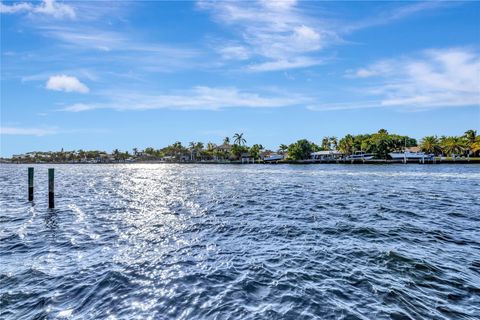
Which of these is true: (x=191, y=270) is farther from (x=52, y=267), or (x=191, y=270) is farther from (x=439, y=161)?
(x=439, y=161)

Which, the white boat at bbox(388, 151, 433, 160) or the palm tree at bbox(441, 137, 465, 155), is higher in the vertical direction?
the palm tree at bbox(441, 137, 465, 155)

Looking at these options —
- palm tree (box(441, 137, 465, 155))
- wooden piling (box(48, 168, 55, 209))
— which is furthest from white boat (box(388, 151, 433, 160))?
wooden piling (box(48, 168, 55, 209))

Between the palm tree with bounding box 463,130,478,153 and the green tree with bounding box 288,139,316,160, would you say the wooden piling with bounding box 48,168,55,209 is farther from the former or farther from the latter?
the palm tree with bounding box 463,130,478,153

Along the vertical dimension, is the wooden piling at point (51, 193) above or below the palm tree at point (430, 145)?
below

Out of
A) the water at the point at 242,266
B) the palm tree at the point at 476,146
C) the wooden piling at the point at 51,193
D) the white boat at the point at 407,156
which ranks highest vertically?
the palm tree at the point at 476,146

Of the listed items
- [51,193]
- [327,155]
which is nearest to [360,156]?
[327,155]

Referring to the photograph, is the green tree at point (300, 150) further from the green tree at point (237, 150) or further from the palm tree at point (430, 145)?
the palm tree at point (430, 145)

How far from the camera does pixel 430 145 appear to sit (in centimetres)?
15188

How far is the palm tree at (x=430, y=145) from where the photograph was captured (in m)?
152

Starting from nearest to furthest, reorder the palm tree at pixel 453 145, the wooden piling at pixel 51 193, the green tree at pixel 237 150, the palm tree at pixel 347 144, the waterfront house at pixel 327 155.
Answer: the wooden piling at pixel 51 193 < the palm tree at pixel 453 145 < the palm tree at pixel 347 144 < the waterfront house at pixel 327 155 < the green tree at pixel 237 150

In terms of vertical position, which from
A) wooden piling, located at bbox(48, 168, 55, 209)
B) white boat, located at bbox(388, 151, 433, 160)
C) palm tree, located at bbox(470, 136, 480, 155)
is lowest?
wooden piling, located at bbox(48, 168, 55, 209)

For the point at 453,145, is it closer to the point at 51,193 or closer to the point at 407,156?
the point at 407,156

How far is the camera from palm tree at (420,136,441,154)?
498 feet

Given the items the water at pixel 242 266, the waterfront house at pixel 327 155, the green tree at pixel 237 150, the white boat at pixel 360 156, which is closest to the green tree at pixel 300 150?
the waterfront house at pixel 327 155
